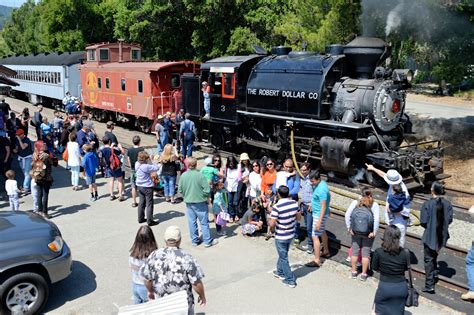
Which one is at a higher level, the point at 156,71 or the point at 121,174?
the point at 156,71

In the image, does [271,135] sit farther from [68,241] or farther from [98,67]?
[98,67]

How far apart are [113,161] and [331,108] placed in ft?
20.1

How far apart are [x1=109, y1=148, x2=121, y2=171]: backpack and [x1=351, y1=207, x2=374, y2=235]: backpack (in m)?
6.15

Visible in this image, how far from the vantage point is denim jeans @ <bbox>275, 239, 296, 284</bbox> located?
6.79 metres

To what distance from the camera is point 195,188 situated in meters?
8.13

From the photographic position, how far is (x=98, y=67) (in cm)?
2461

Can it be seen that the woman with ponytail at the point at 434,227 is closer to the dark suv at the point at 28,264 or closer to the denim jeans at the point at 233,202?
the denim jeans at the point at 233,202

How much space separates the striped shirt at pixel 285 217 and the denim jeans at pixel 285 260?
109 mm

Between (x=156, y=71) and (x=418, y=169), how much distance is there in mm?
11949

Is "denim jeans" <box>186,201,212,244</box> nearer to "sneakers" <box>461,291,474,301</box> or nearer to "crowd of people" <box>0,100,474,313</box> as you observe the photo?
"crowd of people" <box>0,100,474,313</box>

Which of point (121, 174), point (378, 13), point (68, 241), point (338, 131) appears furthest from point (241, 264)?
point (378, 13)

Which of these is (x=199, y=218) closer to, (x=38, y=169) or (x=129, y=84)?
(x=38, y=169)

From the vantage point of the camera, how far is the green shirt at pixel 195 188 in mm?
8141

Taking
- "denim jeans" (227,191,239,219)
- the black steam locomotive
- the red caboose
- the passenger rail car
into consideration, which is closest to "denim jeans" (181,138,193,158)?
the black steam locomotive
